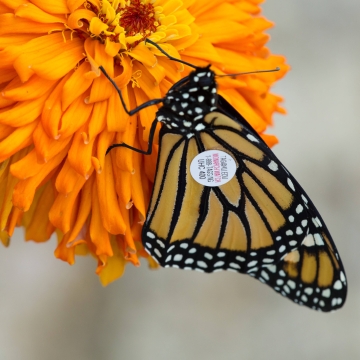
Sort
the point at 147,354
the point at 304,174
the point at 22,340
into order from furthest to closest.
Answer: the point at 304,174 < the point at 147,354 < the point at 22,340

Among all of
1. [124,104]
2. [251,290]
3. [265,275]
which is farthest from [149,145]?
[251,290]

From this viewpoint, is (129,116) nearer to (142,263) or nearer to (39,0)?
(39,0)

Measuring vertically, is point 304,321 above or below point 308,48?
below

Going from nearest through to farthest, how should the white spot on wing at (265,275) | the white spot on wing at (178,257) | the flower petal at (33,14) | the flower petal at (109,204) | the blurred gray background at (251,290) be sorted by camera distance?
the flower petal at (33,14), the flower petal at (109,204), the white spot on wing at (178,257), the white spot on wing at (265,275), the blurred gray background at (251,290)

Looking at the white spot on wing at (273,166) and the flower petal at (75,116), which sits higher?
the flower petal at (75,116)

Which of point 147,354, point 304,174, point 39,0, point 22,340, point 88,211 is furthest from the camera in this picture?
point 304,174

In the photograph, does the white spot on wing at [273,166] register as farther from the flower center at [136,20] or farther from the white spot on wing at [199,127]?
the flower center at [136,20]

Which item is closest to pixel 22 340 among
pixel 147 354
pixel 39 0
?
pixel 147 354

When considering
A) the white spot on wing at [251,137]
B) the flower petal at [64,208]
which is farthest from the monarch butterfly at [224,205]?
the flower petal at [64,208]
